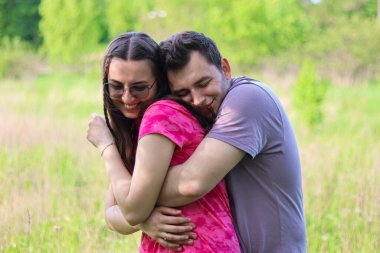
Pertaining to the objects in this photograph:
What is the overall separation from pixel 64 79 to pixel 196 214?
2369 centimetres

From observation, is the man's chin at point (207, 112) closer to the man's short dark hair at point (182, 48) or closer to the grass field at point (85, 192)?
the man's short dark hair at point (182, 48)

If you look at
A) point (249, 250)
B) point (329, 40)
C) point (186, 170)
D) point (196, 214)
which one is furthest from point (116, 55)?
point (329, 40)

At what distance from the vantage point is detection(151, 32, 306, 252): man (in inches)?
77.3

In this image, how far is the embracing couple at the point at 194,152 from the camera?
6.17 feet

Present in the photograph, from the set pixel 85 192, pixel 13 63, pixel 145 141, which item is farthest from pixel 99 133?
pixel 13 63

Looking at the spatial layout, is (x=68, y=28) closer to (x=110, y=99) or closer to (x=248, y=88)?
(x=110, y=99)

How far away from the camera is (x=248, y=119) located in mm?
1944

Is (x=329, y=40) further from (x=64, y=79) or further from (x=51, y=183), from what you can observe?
(x=51, y=183)

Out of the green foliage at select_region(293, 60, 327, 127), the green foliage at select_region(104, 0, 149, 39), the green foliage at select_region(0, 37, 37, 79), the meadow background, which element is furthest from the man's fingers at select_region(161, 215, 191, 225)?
the green foliage at select_region(104, 0, 149, 39)

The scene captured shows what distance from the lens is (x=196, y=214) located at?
1.95 m

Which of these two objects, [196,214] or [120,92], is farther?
[120,92]

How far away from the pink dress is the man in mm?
64

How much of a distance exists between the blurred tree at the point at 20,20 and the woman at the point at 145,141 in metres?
39.0

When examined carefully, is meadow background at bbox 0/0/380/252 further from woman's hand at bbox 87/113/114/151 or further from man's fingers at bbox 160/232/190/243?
man's fingers at bbox 160/232/190/243
